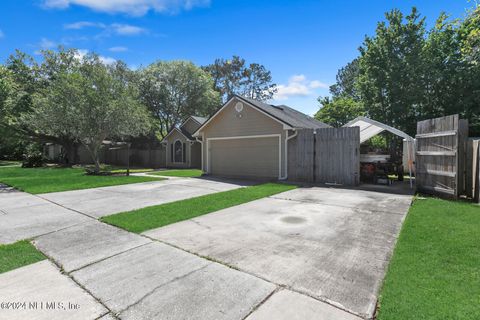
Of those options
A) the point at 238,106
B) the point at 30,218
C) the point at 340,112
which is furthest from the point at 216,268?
the point at 340,112

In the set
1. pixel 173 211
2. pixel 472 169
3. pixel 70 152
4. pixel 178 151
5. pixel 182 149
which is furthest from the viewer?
pixel 70 152

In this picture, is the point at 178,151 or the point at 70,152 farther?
the point at 70,152

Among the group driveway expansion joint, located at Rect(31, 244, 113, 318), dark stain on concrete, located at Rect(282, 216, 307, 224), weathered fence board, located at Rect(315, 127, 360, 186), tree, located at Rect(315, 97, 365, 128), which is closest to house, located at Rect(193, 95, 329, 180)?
weathered fence board, located at Rect(315, 127, 360, 186)

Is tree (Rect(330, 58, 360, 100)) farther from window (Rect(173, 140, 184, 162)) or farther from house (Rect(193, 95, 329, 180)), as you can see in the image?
house (Rect(193, 95, 329, 180))

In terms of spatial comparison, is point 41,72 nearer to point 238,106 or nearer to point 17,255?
point 238,106

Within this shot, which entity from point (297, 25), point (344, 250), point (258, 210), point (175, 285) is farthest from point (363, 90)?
point (175, 285)

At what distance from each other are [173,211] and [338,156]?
273 inches

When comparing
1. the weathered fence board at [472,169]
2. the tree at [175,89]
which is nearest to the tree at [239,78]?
the tree at [175,89]

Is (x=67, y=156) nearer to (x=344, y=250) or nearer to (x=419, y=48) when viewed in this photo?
(x=344, y=250)

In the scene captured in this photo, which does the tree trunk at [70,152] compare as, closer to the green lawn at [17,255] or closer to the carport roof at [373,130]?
the green lawn at [17,255]

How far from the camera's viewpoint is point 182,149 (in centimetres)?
2156

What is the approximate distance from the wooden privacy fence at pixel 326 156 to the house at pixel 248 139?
0.48 meters

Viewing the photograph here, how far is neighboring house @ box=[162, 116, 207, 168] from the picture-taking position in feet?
69.4

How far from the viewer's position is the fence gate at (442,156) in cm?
687
